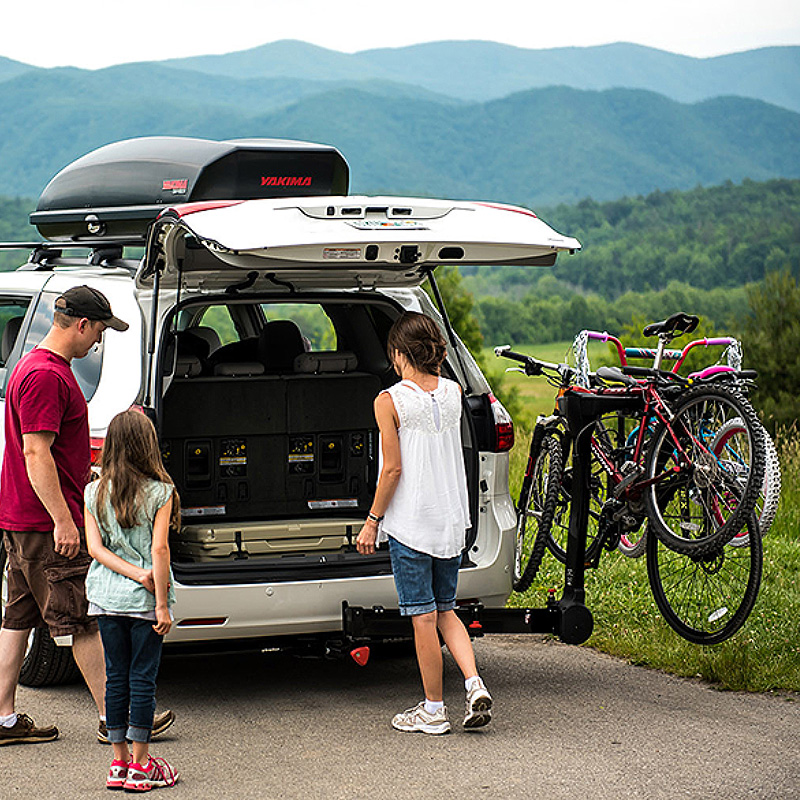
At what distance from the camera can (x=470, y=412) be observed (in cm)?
560

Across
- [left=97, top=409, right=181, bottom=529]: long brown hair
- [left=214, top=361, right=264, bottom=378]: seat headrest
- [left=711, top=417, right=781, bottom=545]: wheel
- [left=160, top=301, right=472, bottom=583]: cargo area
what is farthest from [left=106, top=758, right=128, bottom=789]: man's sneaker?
[left=711, top=417, right=781, bottom=545]: wheel

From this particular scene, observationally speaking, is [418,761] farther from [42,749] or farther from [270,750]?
[42,749]

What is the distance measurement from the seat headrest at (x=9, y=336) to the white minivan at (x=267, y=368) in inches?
0.4

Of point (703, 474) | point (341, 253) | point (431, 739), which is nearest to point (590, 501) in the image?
point (703, 474)

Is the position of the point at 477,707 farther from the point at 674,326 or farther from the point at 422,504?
the point at 674,326

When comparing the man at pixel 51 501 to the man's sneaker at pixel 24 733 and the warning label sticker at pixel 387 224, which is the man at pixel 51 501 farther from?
the warning label sticker at pixel 387 224

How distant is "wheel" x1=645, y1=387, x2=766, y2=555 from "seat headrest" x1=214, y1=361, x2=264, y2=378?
2.02m

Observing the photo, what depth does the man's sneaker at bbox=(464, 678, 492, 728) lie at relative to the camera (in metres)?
4.91

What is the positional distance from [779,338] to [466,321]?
10.4 meters

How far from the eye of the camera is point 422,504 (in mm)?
4977

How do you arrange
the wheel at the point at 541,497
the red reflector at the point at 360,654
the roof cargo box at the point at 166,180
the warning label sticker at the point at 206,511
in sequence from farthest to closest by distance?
the roof cargo box at the point at 166,180
the wheel at the point at 541,497
the warning label sticker at the point at 206,511
the red reflector at the point at 360,654

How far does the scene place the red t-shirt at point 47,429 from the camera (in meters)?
4.64

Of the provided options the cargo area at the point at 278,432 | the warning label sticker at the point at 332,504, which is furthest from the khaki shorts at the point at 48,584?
the warning label sticker at the point at 332,504

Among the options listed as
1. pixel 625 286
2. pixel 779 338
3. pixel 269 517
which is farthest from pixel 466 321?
pixel 625 286
